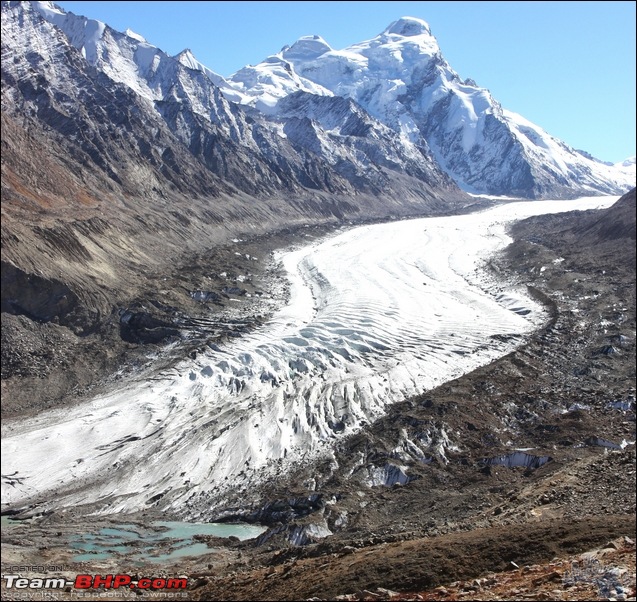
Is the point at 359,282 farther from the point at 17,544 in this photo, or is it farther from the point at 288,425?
the point at 17,544

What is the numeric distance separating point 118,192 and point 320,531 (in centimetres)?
6355

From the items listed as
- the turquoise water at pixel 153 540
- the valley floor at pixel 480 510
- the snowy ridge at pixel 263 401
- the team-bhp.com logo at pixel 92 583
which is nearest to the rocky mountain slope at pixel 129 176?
the snowy ridge at pixel 263 401

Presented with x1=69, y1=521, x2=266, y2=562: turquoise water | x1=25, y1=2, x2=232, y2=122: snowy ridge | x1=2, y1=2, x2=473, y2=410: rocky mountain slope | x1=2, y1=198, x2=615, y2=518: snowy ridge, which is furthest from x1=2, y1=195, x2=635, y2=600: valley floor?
x1=25, y1=2, x2=232, y2=122: snowy ridge

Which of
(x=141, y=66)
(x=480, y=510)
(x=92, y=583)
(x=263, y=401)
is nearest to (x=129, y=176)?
(x=263, y=401)

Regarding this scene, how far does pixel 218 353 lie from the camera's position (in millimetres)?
41469

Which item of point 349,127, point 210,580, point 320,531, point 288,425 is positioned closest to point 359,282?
point 288,425

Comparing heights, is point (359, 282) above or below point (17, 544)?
above

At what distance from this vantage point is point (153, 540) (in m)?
23.9

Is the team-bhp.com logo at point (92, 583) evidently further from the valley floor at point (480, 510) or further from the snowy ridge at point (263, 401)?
the snowy ridge at point (263, 401)

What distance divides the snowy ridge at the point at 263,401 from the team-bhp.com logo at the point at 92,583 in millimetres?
8262

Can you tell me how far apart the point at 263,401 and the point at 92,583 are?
17.9 m

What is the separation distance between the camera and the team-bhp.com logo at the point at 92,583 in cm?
1755

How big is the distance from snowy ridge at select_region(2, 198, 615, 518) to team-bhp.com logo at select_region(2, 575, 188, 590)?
8.26m

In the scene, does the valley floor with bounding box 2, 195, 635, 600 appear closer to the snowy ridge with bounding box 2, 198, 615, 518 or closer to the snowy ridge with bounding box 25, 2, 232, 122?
the snowy ridge with bounding box 2, 198, 615, 518
